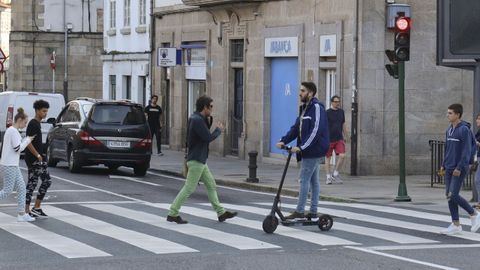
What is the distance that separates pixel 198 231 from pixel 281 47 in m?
16.9

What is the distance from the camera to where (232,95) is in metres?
35.8

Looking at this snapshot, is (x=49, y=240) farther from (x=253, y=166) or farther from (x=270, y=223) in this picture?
(x=253, y=166)

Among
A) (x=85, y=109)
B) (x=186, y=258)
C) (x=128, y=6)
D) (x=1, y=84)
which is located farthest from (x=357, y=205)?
(x=1, y=84)

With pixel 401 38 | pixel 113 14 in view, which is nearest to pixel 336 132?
pixel 401 38

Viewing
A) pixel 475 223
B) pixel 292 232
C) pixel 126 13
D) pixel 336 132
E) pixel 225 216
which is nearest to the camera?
pixel 292 232

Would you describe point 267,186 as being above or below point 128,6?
below

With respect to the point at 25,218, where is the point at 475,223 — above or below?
above

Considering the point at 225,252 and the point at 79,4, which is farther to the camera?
the point at 79,4

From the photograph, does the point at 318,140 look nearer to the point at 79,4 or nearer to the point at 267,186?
the point at 267,186

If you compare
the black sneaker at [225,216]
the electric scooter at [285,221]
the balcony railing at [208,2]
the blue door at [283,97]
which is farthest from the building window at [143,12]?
the electric scooter at [285,221]

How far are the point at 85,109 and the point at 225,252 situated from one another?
632 inches

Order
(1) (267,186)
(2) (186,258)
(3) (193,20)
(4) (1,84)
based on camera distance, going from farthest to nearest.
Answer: (4) (1,84) → (3) (193,20) → (1) (267,186) → (2) (186,258)

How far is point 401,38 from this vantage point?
68.6 ft

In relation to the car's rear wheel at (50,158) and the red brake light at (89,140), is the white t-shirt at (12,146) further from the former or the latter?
the car's rear wheel at (50,158)
